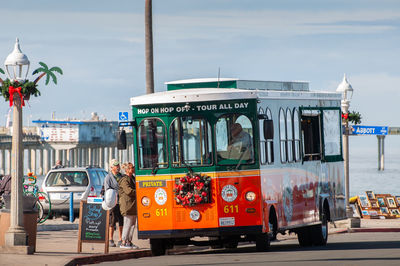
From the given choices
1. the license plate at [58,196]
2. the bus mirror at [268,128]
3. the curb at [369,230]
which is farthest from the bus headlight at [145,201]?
the license plate at [58,196]

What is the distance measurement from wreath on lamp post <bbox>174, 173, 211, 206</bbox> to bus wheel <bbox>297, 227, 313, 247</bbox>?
417 centimetres

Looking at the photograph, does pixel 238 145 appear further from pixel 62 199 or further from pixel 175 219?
pixel 62 199

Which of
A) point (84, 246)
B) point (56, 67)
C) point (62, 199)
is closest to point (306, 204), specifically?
point (84, 246)

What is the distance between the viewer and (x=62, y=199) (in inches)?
1196

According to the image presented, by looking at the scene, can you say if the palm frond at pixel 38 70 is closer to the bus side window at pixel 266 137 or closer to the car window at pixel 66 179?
the bus side window at pixel 266 137

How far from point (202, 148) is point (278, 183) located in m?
1.88

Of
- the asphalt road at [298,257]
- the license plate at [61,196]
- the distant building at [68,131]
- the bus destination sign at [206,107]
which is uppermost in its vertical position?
the distant building at [68,131]

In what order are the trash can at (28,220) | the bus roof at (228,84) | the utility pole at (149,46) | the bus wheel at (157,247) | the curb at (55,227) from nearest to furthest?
the trash can at (28,220) → the bus wheel at (157,247) → the bus roof at (228,84) → the curb at (55,227) → the utility pole at (149,46)

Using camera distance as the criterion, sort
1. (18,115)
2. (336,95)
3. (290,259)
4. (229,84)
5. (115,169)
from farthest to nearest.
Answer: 1. (336,95)
2. (115,169)
3. (229,84)
4. (18,115)
5. (290,259)

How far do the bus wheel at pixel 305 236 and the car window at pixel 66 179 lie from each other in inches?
396

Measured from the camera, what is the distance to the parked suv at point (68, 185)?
30.3m

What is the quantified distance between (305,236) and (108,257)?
544cm

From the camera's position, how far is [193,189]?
60.8ft

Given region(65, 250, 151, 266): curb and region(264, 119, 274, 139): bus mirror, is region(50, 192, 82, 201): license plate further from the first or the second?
region(264, 119, 274, 139): bus mirror
